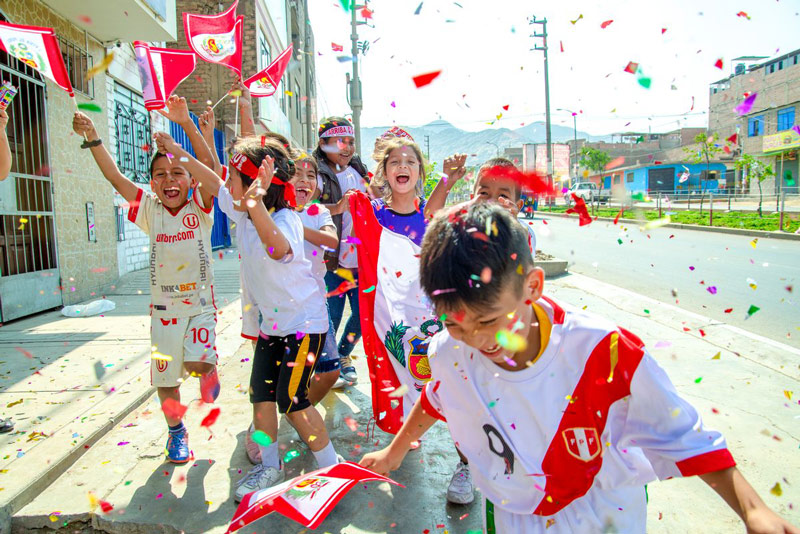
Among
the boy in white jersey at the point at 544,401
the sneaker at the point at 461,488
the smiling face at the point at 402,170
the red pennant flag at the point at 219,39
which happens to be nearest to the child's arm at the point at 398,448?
the boy in white jersey at the point at 544,401

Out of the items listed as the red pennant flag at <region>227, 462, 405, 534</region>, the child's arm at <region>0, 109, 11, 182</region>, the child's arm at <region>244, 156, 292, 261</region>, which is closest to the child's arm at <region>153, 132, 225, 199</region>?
the child's arm at <region>244, 156, 292, 261</region>

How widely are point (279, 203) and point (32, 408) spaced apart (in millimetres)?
2033

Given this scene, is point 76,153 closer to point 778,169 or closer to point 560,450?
point 560,450

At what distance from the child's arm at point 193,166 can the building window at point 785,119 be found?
40.4 m

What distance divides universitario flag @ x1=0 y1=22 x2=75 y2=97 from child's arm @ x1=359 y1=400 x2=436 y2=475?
123 inches

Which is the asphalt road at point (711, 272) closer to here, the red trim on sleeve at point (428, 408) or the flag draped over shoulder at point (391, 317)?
the flag draped over shoulder at point (391, 317)

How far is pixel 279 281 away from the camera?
270 cm

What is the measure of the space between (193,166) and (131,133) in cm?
748

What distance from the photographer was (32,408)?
3.39 meters

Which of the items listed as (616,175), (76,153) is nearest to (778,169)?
(616,175)

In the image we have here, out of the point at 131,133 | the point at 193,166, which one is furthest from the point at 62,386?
the point at 131,133

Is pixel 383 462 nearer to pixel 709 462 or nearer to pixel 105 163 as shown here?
pixel 709 462

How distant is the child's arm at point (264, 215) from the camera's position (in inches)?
95.8

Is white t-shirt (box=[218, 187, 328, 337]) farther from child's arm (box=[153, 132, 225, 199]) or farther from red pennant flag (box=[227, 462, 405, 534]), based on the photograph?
red pennant flag (box=[227, 462, 405, 534])
